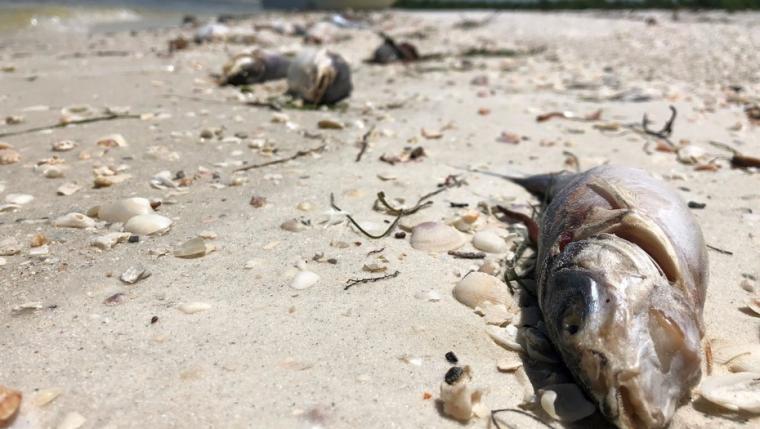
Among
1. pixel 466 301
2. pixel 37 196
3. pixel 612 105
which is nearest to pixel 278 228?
pixel 466 301

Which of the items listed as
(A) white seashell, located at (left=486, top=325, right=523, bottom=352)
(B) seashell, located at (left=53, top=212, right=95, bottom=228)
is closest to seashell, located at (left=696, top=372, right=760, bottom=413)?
(A) white seashell, located at (left=486, top=325, right=523, bottom=352)

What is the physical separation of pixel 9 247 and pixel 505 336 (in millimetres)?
2129

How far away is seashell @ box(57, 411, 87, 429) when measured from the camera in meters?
1.61

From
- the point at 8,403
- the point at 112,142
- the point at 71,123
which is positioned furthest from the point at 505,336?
the point at 71,123

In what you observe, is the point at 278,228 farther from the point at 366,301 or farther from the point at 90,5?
the point at 90,5

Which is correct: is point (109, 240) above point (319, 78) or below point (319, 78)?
below

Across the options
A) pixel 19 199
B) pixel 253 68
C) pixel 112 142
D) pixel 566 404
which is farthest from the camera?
pixel 253 68

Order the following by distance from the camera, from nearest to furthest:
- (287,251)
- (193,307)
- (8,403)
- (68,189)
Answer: (8,403) → (193,307) → (287,251) → (68,189)

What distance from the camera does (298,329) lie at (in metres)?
2.10

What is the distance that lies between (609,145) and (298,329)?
332cm

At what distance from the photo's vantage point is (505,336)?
2.09m

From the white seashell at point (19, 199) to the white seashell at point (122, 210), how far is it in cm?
47

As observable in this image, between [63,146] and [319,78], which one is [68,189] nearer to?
[63,146]

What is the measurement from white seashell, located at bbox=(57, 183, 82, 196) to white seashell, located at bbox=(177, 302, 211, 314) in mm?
1467
